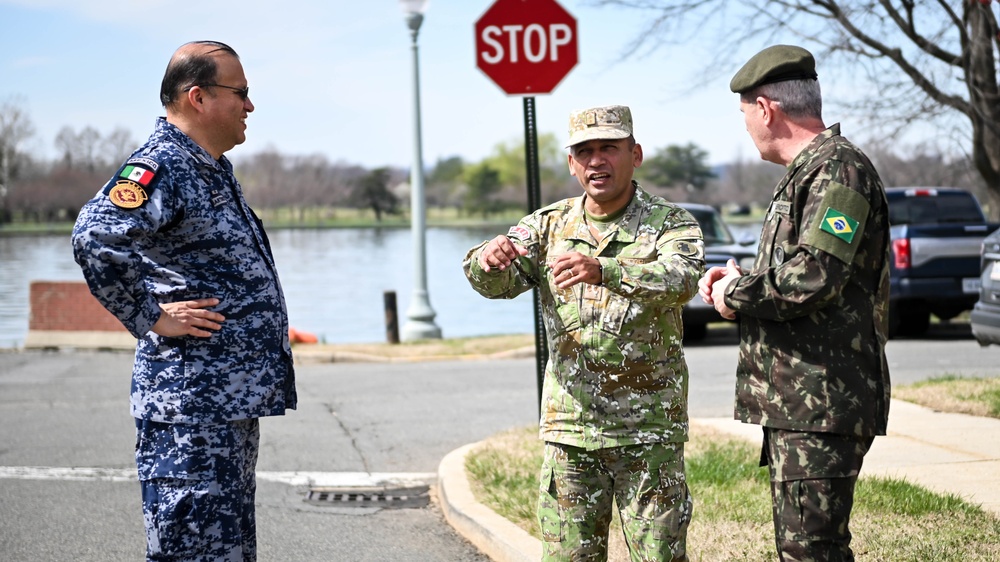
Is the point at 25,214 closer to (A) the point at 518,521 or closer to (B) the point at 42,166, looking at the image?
(B) the point at 42,166

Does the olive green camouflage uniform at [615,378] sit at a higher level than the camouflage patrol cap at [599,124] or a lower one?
lower

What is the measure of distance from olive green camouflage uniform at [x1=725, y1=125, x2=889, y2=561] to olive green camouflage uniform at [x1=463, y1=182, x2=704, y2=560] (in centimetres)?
44

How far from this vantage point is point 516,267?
3828 mm

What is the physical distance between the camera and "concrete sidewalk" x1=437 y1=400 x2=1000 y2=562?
543 cm

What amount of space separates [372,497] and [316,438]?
6.54ft

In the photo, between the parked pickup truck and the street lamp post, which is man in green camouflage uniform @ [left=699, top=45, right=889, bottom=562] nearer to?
the parked pickup truck

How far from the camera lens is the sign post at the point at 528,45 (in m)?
7.45

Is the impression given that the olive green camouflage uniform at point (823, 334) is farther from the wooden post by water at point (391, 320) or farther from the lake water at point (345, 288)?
the wooden post by water at point (391, 320)

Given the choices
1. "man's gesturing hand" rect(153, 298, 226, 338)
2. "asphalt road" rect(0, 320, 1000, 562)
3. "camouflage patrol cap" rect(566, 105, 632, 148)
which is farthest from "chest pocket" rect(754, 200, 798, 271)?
"asphalt road" rect(0, 320, 1000, 562)

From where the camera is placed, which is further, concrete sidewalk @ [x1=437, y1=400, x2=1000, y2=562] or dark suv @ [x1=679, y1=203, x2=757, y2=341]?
dark suv @ [x1=679, y1=203, x2=757, y2=341]

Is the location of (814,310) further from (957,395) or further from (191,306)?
(957,395)

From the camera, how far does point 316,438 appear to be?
28.6 ft

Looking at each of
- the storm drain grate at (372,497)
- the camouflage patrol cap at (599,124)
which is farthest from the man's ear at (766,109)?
the storm drain grate at (372,497)

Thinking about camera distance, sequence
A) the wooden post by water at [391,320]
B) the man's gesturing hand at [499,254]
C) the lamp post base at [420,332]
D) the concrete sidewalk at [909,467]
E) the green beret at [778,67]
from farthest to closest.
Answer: the lamp post base at [420,332]
the wooden post by water at [391,320]
the concrete sidewalk at [909,467]
the man's gesturing hand at [499,254]
the green beret at [778,67]
